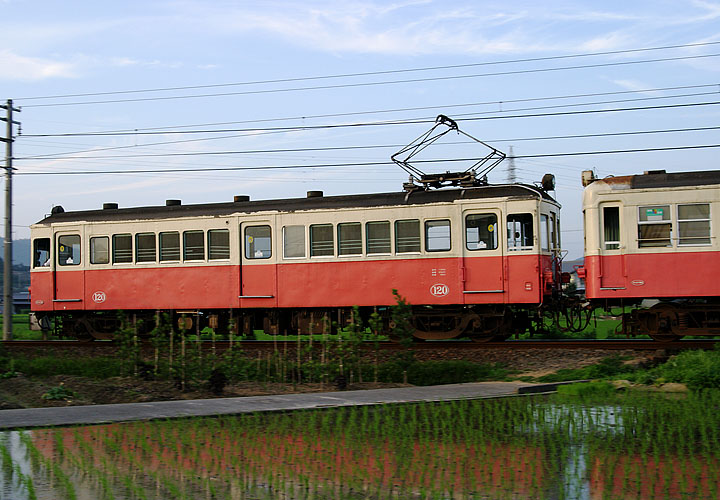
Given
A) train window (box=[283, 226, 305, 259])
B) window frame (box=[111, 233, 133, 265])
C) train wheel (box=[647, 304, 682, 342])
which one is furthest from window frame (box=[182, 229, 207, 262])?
train wheel (box=[647, 304, 682, 342])

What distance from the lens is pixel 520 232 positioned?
18297 mm

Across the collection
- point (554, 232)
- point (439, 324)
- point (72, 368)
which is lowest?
point (72, 368)

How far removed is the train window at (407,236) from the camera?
1895cm

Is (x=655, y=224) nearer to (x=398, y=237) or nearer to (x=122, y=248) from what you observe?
(x=398, y=237)

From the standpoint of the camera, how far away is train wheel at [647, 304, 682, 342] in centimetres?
1678

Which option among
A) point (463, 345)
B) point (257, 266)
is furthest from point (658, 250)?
point (257, 266)

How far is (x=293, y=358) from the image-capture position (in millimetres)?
17000

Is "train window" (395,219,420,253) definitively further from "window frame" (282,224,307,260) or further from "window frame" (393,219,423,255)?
"window frame" (282,224,307,260)

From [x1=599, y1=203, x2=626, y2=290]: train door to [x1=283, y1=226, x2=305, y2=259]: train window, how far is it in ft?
23.9

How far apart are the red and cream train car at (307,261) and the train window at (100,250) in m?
0.03

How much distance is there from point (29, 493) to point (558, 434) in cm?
497

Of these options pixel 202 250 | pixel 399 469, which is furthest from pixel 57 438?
pixel 202 250

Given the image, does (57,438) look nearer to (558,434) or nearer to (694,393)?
(558,434)

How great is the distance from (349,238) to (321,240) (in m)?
0.75
